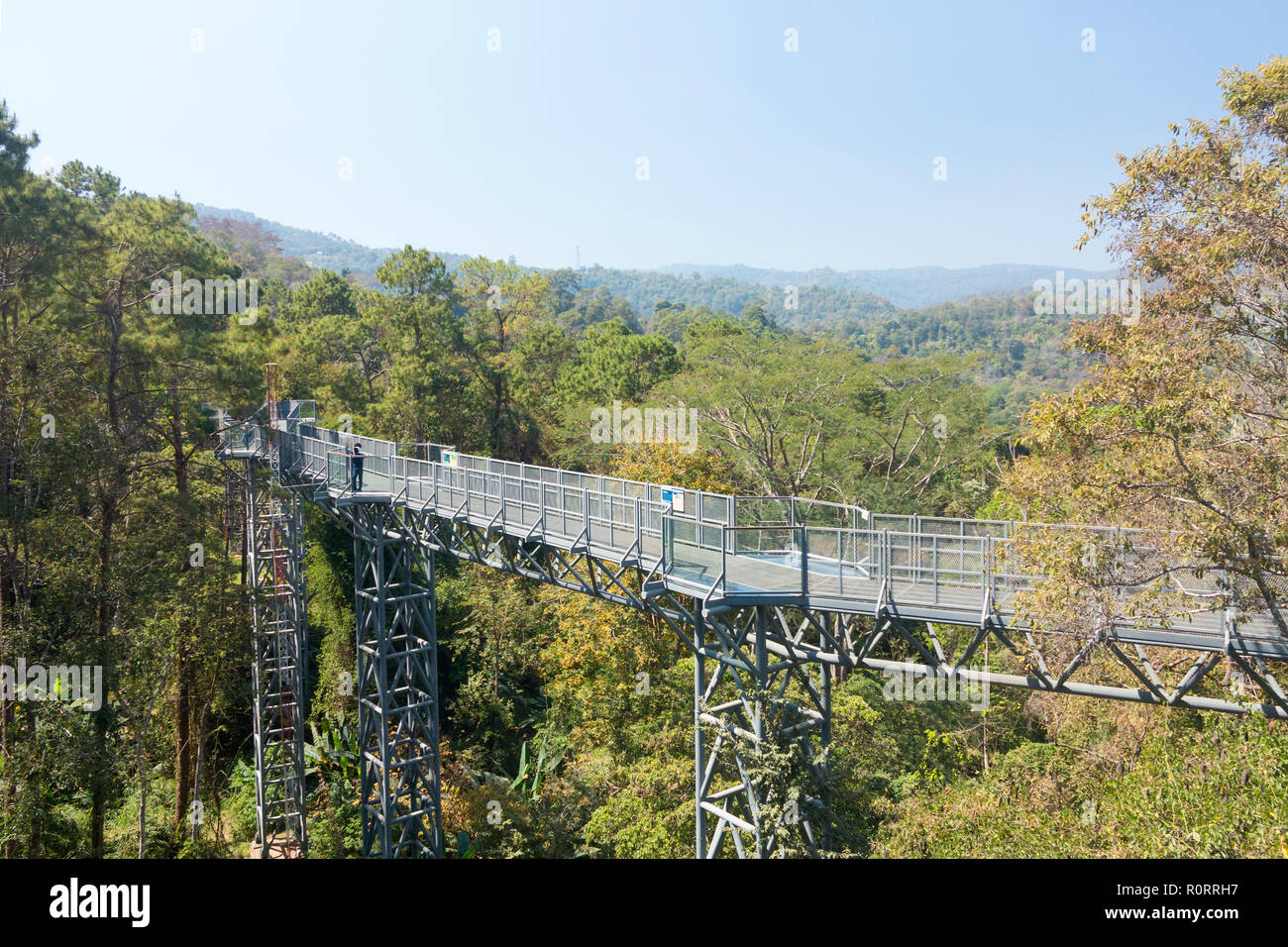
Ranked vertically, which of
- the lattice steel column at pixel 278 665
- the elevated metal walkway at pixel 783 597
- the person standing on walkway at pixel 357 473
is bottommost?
the lattice steel column at pixel 278 665

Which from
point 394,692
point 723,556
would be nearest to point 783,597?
point 723,556

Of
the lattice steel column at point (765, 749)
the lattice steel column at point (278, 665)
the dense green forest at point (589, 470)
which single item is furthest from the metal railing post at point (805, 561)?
the lattice steel column at point (278, 665)

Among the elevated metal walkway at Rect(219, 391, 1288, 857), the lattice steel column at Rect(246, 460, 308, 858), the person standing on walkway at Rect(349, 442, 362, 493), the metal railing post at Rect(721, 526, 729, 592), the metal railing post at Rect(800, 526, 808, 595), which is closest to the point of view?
the elevated metal walkway at Rect(219, 391, 1288, 857)

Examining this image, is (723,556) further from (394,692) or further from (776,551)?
(394,692)

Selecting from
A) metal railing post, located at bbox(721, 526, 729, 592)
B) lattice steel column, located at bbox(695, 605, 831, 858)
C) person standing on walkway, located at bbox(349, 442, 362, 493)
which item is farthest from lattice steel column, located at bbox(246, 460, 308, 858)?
metal railing post, located at bbox(721, 526, 729, 592)

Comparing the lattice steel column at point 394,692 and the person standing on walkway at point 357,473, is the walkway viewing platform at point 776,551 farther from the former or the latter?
the lattice steel column at point 394,692

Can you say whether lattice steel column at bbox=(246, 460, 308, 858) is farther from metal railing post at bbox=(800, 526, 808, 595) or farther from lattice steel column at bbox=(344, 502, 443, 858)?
metal railing post at bbox=(800, 526, 808, 595)
